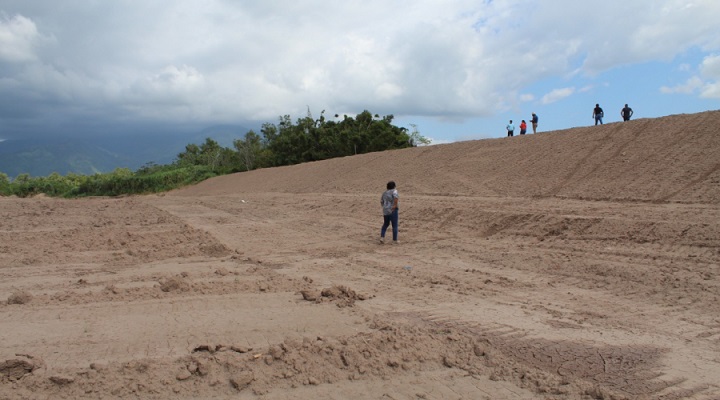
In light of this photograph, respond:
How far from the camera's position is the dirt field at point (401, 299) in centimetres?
411

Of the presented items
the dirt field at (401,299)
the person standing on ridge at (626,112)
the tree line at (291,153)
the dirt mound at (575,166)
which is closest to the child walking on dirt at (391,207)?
the dirt field at (401,299)

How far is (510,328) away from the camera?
209 inches

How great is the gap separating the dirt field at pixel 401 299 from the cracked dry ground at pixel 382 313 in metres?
0.02

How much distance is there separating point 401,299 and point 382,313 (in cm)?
75

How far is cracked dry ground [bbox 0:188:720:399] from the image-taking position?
407cm

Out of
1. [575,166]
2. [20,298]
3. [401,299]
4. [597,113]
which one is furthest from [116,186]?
[401,299]

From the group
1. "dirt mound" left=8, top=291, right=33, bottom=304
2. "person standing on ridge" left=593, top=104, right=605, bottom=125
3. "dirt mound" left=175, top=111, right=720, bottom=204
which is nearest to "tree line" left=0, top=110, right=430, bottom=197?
"dirt mound" left=175, top=111, right=720, bottom=204

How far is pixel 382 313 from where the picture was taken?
588cm

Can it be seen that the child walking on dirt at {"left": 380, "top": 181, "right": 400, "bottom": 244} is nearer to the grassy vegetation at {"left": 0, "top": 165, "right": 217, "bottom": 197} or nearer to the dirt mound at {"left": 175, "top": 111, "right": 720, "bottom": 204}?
the dirt mound at {"left": 175, "top": 111, "right": 720, "bottom": 204}

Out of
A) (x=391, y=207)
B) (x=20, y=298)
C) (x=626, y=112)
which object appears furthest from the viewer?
(x=626, y=112)

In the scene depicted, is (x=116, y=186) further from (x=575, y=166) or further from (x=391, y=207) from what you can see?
(x=575, y=166)

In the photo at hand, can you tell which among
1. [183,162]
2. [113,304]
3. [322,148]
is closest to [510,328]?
[113,304]

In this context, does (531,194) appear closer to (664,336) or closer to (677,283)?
(677,283)

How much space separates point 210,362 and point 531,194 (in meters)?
13.6
